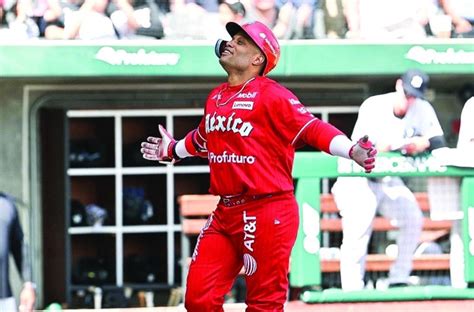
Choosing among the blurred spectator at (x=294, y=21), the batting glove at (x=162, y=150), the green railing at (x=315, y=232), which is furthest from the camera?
the blurred spectator at (x=294, y=21)

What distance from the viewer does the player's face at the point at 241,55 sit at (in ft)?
18.7

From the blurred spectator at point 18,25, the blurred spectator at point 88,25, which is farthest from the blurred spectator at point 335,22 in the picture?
the blurred spectator at point 18,25

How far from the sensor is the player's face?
5.70 meters

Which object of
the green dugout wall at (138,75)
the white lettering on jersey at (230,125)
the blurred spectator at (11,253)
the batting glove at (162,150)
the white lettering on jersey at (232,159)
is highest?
the green dugout wall at (138,75)

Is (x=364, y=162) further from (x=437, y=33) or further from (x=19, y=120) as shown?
(x=19, y=120)

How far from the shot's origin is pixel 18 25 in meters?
10.6

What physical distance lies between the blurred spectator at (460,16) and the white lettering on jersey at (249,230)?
5.98 meters

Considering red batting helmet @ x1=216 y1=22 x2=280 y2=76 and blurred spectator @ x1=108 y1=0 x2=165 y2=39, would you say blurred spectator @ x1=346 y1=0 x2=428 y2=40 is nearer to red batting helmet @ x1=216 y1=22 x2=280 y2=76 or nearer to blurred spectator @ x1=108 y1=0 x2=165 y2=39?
blurred spectator @ x1=108 y1=0 x2=165 y2=39

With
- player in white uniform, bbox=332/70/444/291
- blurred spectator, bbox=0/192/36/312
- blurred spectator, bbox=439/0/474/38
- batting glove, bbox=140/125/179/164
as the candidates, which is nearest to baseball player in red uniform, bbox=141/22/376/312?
batting glove, bbox=140/125/179/164

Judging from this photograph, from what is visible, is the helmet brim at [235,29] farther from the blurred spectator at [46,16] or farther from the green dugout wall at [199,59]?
the blurred spectator at [46,16]

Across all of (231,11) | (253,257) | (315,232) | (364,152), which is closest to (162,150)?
(253,257)

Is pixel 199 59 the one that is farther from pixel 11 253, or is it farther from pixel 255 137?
pixel 255 137

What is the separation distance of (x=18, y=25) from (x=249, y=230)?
5614 mm

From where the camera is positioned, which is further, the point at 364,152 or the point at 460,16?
the point at 460,16
